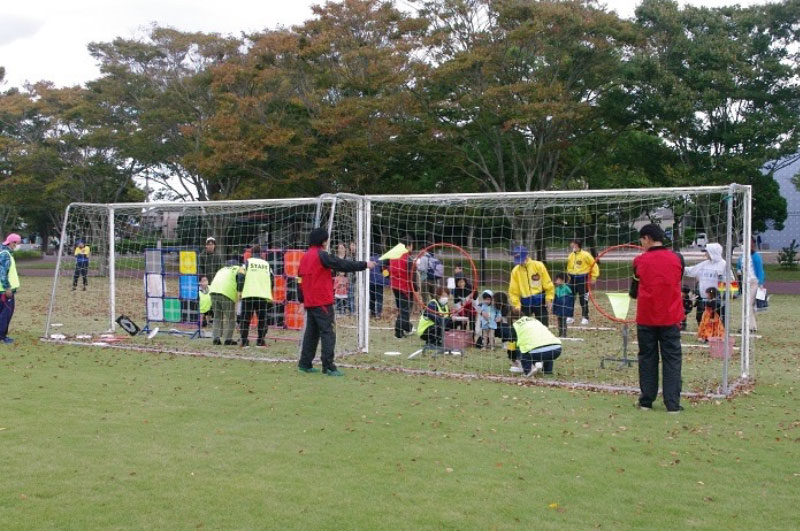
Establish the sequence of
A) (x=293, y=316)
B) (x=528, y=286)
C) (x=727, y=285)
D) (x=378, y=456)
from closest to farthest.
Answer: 1. (x=378, y=456)
2. (x=727, y=285)
3. (x=528, y=286)
4. (x=293, y=316)

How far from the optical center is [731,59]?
2353cm

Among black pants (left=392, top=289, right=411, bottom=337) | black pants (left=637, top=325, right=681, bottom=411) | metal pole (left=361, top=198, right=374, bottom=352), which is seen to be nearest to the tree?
black pants (left=392, top=289, right=411, bottom=337)

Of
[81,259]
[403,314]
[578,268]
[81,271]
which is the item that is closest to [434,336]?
[403,314]

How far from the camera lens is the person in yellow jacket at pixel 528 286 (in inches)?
471

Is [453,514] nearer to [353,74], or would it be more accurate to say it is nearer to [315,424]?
[315,424]

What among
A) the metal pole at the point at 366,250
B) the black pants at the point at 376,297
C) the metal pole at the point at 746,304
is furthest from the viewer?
the black pants at the point at 376,297

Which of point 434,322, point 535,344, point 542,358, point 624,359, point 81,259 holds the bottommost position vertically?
point 624,359

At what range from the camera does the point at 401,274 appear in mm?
14680

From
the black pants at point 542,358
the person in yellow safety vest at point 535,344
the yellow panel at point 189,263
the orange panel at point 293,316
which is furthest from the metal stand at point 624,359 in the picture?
the yellow panel at point 189,263

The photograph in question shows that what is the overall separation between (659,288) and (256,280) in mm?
6323

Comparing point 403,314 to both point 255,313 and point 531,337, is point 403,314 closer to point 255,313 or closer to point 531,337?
point 255,313

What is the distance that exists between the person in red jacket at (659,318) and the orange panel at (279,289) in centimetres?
747

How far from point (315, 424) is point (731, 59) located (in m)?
20.7

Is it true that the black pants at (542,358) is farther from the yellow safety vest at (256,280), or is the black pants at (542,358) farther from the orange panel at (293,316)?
the orange panel at (293,316)
